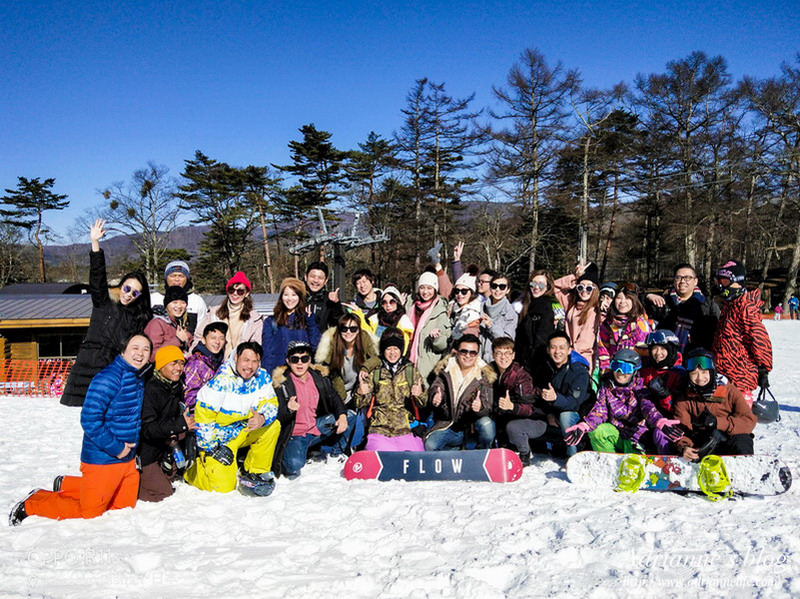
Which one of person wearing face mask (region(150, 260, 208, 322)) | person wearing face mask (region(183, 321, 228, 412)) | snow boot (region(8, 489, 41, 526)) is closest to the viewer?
snow boot (region(8, 489, 41, 526))

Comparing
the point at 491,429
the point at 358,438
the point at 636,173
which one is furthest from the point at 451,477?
the point at 636,173

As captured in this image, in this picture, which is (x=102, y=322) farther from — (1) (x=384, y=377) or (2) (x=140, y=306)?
(1) (x=384, y=377)

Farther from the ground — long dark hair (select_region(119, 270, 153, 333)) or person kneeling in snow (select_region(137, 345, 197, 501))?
long dark hair (select_region(119, 270, 153, 333))

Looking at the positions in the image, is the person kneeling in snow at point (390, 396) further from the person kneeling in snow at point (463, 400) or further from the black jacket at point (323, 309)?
the black jacket at point (323, 309)

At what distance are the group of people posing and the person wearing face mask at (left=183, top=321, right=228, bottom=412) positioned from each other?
14 millimetres

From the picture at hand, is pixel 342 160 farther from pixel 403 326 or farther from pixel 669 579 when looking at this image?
pixel 669 579

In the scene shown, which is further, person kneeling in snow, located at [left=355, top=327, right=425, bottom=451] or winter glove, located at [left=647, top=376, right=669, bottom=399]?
person kneeling in snow, located at [left=355, top=327, right=425, bottom=451]

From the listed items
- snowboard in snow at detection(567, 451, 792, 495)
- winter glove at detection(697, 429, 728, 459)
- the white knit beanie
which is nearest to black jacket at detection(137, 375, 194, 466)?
the white knit beanie

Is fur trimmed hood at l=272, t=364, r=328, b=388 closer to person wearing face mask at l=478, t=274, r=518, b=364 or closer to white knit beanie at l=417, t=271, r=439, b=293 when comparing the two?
white knit beanie at l=417, t=271, r=439, b=293

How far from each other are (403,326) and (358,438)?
1276 millimetres

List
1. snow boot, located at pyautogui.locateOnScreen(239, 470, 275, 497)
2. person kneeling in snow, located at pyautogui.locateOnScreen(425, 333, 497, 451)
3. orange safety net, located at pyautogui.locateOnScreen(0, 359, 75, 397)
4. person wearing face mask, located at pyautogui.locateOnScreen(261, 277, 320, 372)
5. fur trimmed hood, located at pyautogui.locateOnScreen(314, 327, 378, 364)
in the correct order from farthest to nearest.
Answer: orange safety net, located at pyautogui.locateOnScreen(0, 359, 75, 397)
fur trimmed hood, located at pyautogui.locateOnScreen(314, 327, 378, 364)
person wearing face mask, located at pyautogui.locateOnScreen(261, 277, 320, 372)
person kneeling in snow, located at pyautogui.locateOnScreen(425, 333, 497, 451)
snow boot, located at pyautogui.locateOnScreen(239, 470, 275, 497)

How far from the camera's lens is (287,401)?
4.71m

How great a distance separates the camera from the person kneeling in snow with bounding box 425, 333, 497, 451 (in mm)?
4887

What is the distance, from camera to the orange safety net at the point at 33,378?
39.6 ft
